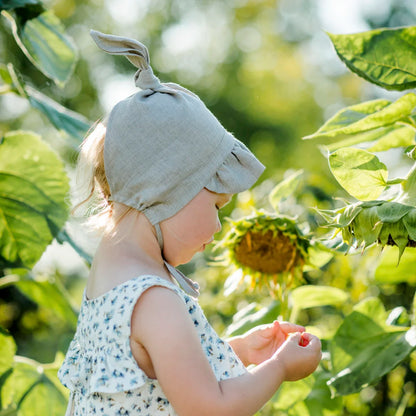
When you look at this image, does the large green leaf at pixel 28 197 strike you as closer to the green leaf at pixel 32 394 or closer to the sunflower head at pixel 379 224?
the green leaf at pixel 32 394

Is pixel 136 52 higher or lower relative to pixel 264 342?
higher

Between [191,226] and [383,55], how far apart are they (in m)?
0.31

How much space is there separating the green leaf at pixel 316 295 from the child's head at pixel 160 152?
0.95 ft

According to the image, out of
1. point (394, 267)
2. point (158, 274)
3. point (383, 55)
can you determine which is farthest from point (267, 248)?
point (383, 55)

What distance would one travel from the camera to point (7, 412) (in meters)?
1.47

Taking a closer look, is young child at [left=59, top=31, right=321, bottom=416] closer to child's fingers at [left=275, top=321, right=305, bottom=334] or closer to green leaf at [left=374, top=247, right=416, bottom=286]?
child's fingers at [left=275, top=321, right=305, bottom=334]

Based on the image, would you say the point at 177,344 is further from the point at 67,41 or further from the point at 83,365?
the point at 67,41

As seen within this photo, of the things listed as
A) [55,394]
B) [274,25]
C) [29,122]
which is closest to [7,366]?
[55,394]

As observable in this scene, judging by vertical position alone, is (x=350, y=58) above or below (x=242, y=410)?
above

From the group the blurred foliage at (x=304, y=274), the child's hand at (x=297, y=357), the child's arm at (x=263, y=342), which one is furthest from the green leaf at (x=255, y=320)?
the child's hand at (x=297, y=357)

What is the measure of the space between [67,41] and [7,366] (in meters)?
0.62

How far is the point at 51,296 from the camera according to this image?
134cm

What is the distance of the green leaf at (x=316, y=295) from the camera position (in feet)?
3.52

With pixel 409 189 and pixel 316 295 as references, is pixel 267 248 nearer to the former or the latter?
pixel 316 295
